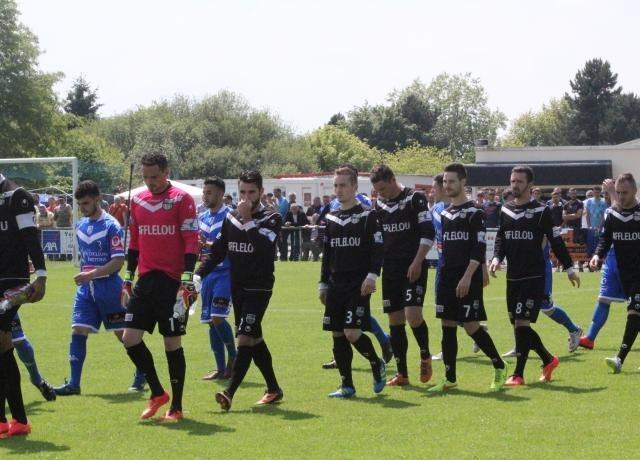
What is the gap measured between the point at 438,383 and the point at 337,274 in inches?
67.4

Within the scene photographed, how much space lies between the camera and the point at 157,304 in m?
9.86

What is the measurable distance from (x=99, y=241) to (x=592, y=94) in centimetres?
10744

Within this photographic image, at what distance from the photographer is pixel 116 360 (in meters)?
14.3

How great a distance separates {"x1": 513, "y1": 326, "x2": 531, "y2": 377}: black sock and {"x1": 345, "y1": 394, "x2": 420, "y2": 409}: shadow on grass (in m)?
1.48

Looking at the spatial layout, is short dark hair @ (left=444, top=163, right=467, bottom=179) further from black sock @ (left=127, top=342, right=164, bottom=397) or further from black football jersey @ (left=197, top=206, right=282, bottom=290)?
black sock @ (left=127, top=342, right=164, bottom=397)

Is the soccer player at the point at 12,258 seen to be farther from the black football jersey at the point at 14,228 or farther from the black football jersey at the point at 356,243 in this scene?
the black football jersey at the point at 356,243

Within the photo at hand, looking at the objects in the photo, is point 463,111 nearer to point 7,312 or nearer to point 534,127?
point 534,127

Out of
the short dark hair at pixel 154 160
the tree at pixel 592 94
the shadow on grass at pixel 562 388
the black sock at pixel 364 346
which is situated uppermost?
the tree at pixel 592 94

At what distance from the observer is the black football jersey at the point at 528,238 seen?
11.5 meters

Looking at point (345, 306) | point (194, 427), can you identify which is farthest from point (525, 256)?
point (194, 427)

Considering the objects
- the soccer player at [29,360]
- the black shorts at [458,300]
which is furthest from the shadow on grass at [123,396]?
the black shorts at [458,300]

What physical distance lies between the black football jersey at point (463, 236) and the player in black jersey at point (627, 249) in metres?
1.86

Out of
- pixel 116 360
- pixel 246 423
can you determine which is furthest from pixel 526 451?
pixel 116 360

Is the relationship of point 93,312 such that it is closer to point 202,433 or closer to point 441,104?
point 202,433
